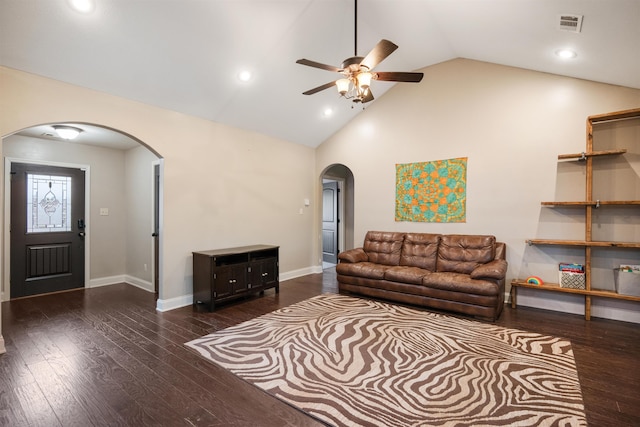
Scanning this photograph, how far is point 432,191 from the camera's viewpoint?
506 cm

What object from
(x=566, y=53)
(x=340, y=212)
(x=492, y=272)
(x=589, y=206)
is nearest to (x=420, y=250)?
(x=492, y=272)

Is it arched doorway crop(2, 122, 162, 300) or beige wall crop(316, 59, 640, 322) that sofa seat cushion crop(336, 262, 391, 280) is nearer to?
beige wall crop(316, 59, 640, 322)

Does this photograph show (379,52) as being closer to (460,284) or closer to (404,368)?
(404,368)

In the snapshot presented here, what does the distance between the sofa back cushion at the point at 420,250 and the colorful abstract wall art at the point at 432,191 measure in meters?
0.35

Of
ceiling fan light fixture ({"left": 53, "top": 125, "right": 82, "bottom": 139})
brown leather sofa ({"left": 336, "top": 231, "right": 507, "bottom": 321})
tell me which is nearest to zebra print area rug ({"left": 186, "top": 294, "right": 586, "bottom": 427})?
brown leather sofa ({"left": 336, "top": 231, "right": 507, "bottom": 321})

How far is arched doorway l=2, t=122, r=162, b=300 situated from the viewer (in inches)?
194

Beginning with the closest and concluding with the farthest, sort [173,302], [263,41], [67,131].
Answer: [263,41], [173,302], [67,131]

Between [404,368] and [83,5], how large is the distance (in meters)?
4.08

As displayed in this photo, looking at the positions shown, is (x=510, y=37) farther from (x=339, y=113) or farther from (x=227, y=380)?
(x=227, y=380)

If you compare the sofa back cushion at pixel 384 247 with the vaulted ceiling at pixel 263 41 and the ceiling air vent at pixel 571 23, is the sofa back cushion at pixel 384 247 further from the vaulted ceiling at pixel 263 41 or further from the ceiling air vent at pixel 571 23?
the ceiling air vent at pixel 571 23

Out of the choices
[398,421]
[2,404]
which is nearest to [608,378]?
[398,421]

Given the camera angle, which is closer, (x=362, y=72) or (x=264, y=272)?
(x=362, y=72)

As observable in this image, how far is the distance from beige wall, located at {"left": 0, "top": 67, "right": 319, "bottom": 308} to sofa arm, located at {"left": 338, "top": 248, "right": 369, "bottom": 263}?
54.5 inches

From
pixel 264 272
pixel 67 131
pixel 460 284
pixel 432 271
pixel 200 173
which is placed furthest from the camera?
pixel 264 272
